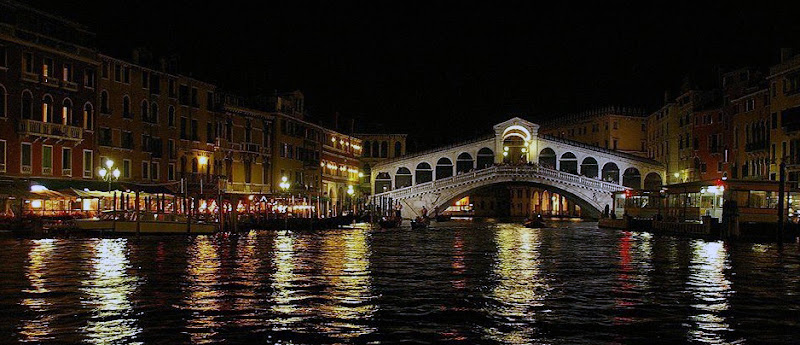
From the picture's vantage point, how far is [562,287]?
18234mm

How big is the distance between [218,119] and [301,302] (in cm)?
3583

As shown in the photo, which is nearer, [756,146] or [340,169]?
[756,146]

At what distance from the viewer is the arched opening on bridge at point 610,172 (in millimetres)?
73625

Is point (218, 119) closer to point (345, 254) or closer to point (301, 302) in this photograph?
point (345, 254)

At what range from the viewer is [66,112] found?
37.1 metres

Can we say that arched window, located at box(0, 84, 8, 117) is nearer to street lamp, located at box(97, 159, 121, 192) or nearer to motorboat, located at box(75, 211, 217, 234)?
motorboat, located at box(75, 211, 217, 234)

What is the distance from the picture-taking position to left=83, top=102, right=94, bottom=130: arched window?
38.2 m

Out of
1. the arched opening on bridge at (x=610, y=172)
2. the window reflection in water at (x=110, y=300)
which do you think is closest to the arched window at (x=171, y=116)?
the window reflection in water at (x=110, y=300)

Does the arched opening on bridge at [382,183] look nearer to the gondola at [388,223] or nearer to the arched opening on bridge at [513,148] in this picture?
the arched opening on bridge at [513,148]

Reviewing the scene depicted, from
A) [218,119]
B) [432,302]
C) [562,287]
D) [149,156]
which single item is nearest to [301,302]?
[432,302]

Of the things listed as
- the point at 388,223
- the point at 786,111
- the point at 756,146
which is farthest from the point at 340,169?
the point at 786,111

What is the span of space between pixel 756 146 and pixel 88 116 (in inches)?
1336

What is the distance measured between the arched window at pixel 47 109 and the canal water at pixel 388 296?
909 centimetres

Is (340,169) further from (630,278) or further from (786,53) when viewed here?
(630,278)
